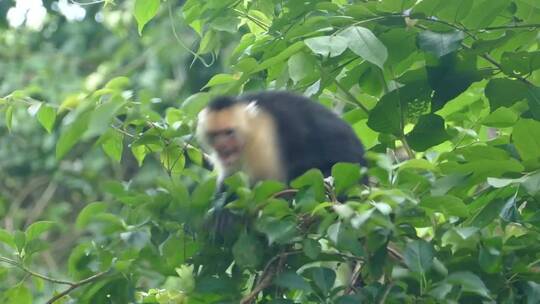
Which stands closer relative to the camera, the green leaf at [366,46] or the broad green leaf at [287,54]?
the green leaf at [366,46]

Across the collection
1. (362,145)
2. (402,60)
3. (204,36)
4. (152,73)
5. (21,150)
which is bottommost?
(21,150)

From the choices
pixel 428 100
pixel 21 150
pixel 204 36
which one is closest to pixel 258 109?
pixel 204 36

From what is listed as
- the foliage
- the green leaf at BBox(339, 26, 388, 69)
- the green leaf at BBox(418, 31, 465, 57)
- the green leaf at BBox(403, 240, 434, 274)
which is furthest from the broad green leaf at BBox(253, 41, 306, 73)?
the green leaf at BBox(403, 240, 434, 274)

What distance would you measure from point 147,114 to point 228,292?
64cm

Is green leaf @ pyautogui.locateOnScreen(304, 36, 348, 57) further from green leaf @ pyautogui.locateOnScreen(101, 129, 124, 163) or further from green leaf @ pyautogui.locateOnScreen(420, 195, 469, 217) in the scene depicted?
green leaf @ pyautogui.locateOnScreen(101, 129, 124, 163)

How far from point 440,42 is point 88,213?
41.3 inches

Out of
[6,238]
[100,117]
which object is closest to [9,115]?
[6,238]

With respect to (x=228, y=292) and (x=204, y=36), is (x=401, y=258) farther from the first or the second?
(x=204, y=36)

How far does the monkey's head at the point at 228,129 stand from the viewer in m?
3.79

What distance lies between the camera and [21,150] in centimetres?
970

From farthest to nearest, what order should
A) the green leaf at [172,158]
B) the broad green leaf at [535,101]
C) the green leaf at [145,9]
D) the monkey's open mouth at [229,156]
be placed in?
the monkey's open mouth at [229,156] → the green leaf at [145,9] → the green leaf at [172,158] → the broad green leaf at [535,101]

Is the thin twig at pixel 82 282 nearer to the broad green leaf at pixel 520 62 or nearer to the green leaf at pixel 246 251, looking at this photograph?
the green leaf at pixel 246 251

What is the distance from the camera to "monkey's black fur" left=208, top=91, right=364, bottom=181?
3.86m

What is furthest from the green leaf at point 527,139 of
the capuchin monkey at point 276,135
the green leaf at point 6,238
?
the green leaf at point 6,238
